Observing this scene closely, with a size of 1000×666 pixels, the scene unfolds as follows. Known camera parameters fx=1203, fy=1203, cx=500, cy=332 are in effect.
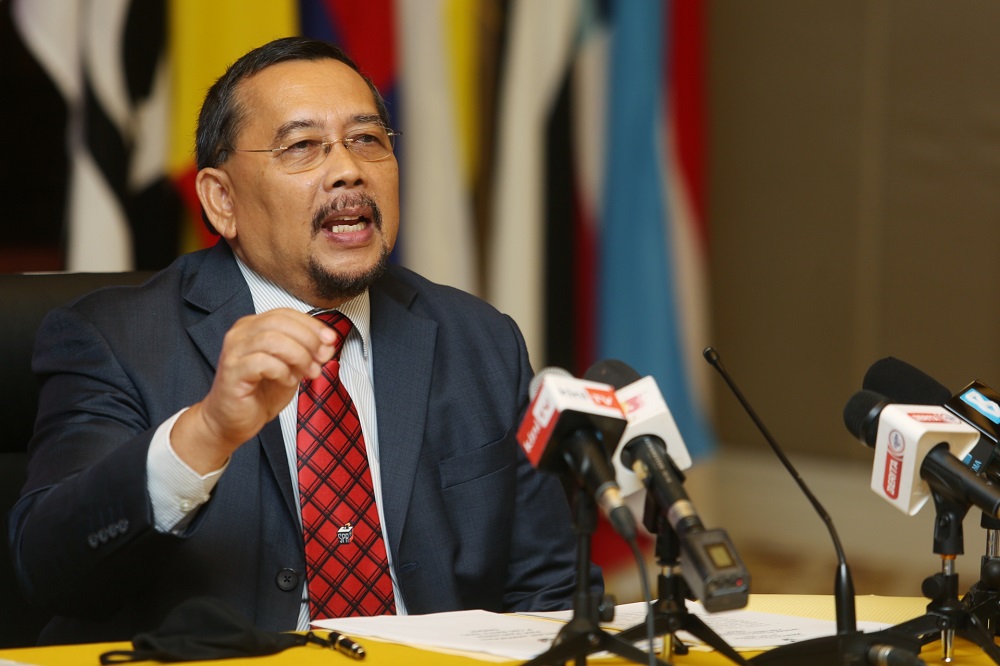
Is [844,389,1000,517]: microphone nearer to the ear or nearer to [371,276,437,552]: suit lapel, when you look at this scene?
[371,276,437,552]: suit lapel

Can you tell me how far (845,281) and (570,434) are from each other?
3.53 m

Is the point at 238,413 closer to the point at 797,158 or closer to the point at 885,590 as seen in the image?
the point at 885,590

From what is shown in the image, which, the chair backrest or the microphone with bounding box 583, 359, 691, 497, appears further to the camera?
the chair backrest

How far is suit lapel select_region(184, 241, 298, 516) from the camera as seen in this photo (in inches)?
72.6

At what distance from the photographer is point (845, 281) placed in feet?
14.7

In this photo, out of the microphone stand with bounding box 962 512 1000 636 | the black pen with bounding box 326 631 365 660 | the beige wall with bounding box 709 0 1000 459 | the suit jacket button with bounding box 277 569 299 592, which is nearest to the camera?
the black pen with bounding box 326 631 365 660

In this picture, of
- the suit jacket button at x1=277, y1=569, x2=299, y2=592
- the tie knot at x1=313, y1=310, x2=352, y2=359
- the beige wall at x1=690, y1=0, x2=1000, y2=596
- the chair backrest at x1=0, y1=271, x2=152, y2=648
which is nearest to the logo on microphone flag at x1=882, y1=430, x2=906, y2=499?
the suit jacket button at x1=277, y1=569, x2=299, y2=592

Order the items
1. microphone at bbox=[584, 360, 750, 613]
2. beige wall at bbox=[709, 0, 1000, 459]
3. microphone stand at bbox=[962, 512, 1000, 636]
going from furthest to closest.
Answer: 1. beige wall at bbox=[709, 0, 1000, 459]
2. microphone stand at bbox=[962, 512, 1000, 636]
3. microphone at bbox=[584, 360, 750, 613]

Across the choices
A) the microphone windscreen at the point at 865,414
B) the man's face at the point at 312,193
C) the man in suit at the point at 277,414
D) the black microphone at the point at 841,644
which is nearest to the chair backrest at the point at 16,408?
the man in suit at the point at 277,414

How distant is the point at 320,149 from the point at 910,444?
1119 millimetres

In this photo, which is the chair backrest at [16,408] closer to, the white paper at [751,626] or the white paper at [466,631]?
the white paper at [466,631]

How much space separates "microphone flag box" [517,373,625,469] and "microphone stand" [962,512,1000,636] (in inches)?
21.6

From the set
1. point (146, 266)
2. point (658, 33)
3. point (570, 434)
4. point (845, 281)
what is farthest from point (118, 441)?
point (845, 281)

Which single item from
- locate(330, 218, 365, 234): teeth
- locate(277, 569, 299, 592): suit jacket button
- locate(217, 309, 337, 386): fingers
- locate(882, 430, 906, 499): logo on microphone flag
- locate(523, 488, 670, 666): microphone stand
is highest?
locate(330, 218, 365, 234): teeth
